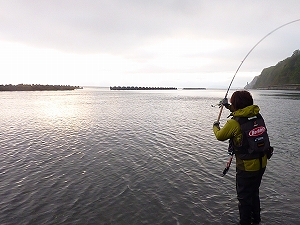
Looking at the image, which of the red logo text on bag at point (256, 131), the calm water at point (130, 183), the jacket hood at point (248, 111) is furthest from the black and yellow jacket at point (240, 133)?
the calm water at point (130, 183)

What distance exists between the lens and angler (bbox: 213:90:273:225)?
17.8ft

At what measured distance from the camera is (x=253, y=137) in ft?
17.7

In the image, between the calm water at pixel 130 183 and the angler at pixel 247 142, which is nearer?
the angler at pixel 247 142

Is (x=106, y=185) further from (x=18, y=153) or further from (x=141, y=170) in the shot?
(x=18, y=153)

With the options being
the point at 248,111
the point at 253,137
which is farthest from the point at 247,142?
the point at 248,111

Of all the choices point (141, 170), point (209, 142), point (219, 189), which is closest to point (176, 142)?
point (209, 142)

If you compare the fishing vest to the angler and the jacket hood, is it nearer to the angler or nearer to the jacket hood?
the angler

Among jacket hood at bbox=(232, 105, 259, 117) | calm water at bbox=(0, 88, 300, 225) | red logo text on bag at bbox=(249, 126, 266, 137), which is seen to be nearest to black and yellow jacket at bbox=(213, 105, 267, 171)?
jacket hood at bbox=(232, 105, 259, 117)

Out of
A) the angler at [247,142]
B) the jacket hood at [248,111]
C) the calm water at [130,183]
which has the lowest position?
the calm water at [130,183]

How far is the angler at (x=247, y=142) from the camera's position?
5.41 metres

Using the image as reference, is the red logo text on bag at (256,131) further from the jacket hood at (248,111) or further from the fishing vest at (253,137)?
the jacket hood at (248,111)

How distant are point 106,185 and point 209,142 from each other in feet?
34.7

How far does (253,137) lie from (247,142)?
0.67 feet

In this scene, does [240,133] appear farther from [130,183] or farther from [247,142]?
[130,183]
